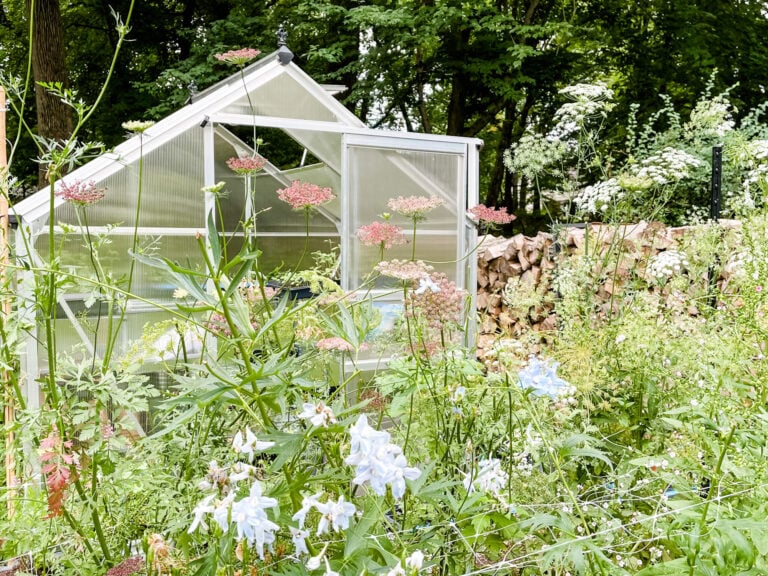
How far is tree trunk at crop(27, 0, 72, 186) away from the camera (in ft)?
24.1

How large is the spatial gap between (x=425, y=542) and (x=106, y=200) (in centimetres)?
358

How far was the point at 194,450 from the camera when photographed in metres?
1.37

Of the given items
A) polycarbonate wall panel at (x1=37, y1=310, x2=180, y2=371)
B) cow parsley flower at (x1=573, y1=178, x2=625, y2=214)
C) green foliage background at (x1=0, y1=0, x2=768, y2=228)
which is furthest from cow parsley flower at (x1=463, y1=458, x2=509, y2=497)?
green foliage background at (x1=0, y1=0, x2=768, y2=228)

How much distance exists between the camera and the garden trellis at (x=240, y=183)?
3.97 metres

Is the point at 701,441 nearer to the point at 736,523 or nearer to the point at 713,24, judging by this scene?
the point at 736,523

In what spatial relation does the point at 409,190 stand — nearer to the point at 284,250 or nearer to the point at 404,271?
the point at 284,250

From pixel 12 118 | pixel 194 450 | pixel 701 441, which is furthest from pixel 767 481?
pixel 12 118

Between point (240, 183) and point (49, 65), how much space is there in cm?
324

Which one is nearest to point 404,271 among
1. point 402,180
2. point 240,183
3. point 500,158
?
point 402,180

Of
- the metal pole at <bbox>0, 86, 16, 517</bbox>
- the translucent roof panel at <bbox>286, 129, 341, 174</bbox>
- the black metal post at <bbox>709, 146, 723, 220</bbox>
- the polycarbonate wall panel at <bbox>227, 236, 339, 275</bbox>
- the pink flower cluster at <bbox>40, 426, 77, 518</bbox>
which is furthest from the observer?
the polycarbonate wall panel at <bbox>227, 236, 339, 275</bbox>

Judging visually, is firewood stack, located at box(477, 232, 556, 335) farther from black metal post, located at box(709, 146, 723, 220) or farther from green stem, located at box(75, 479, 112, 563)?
green stem, located at box(75, 479, 112, 563)

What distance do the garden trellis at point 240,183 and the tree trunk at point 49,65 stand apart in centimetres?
274

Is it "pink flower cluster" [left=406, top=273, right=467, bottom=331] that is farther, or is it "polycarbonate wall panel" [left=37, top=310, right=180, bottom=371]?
"polycarbonate wall panel" [left=37, top=310, right=180, bottom=371]

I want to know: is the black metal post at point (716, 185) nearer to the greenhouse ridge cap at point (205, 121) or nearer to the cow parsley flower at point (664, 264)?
the cow parsley flower at point (664, 264)
